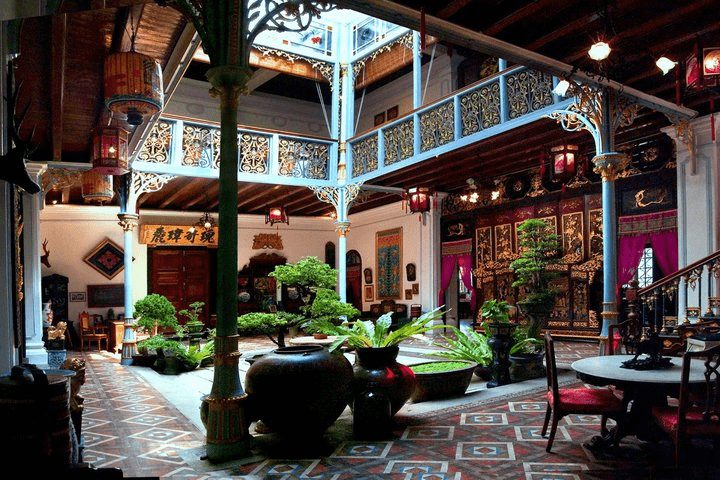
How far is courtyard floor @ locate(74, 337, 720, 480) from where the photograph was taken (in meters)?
3.71

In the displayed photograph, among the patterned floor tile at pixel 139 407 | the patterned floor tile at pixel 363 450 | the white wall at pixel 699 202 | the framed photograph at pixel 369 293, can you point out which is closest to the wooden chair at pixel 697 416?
the patterned floor tile at pixel 363 450

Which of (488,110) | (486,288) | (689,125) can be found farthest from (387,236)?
(689,125)

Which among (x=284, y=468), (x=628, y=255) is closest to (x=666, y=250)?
(x=628, y=255)

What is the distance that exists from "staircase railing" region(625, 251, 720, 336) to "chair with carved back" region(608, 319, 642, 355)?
1.09ft

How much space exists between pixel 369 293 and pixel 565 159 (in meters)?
9.18

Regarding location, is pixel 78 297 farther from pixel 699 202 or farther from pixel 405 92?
pixel 699 202

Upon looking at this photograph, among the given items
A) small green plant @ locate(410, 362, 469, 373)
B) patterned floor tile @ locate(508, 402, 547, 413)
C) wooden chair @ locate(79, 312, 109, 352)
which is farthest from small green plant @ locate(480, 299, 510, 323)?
wooden chair @ locate(79, 312, 109, 352)

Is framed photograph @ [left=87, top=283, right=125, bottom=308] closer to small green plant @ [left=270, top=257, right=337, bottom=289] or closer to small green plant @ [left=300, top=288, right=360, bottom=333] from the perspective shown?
small green plant @ [left=270, top=257, right=337, bottom=289]

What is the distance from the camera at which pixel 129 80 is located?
5.12m

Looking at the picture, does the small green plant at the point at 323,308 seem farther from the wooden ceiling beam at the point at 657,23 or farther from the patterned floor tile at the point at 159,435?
the wooden ceiling beam at the point at 657,23

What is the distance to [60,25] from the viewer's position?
14.5 feet

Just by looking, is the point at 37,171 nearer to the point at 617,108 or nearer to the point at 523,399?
the point at 523,399

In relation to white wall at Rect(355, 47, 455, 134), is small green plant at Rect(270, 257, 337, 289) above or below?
below

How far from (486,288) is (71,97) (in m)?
10.2
